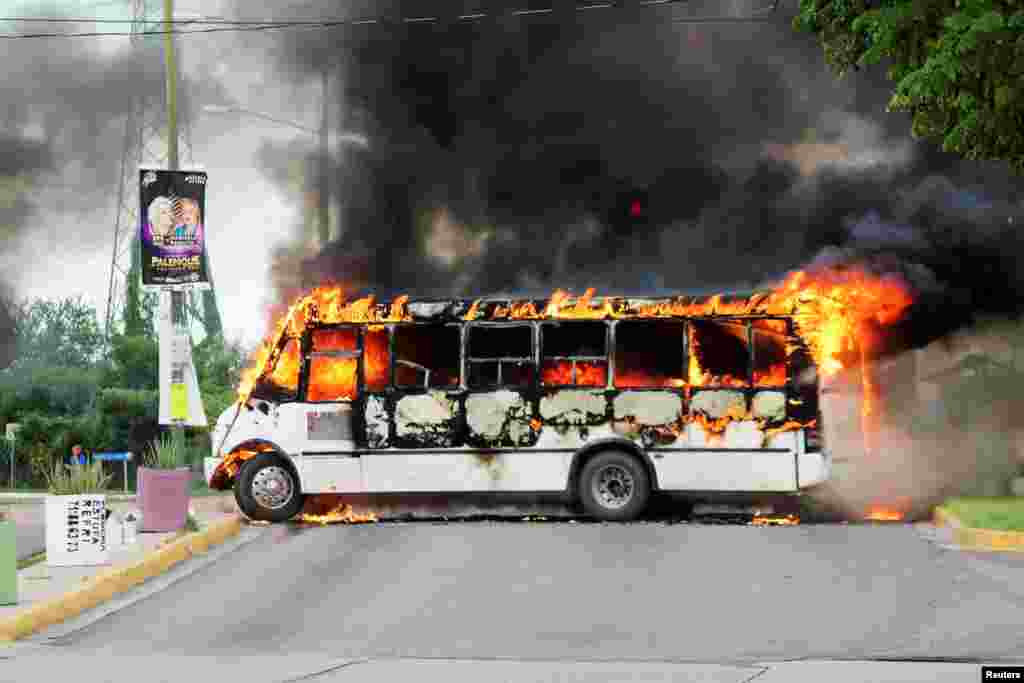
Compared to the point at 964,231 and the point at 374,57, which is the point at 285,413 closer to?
the point at 964,231

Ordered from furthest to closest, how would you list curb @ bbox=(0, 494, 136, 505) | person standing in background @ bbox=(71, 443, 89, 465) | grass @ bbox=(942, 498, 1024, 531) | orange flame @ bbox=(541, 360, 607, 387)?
curb @ bbox=(0, 494, 136, 505) → person standing in background @ bbox=(71, 443, 89, 465) → orange flame @ bbox=(541, 360, 607, 387) → grass @ bbox=(942, 498, 1024, 531)

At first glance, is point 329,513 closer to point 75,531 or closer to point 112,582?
point 75,531

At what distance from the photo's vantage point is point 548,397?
19625mm

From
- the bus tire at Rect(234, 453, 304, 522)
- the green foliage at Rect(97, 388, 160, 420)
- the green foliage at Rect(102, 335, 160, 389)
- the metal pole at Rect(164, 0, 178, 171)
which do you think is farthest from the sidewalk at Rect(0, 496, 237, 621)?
the green foliage at Rect(102, 335, 160, 389)

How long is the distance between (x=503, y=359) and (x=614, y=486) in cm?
187

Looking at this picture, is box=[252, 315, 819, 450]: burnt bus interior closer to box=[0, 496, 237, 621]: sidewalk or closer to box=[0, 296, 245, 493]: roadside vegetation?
box=[0, 496, 237, 621]: sidewalk

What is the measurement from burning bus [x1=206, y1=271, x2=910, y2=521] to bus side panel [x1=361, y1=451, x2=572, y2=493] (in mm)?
16

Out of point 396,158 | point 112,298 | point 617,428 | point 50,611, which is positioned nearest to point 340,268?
point 396,158

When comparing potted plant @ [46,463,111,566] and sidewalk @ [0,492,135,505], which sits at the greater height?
potted plant @ [46,463,111,566]

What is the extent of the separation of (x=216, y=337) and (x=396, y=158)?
2250cm

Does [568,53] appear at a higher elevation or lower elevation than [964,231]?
higher

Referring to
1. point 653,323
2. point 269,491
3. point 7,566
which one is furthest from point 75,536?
point 653,323

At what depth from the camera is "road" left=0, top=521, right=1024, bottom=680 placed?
38.0 ft

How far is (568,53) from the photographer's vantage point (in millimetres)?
32125
